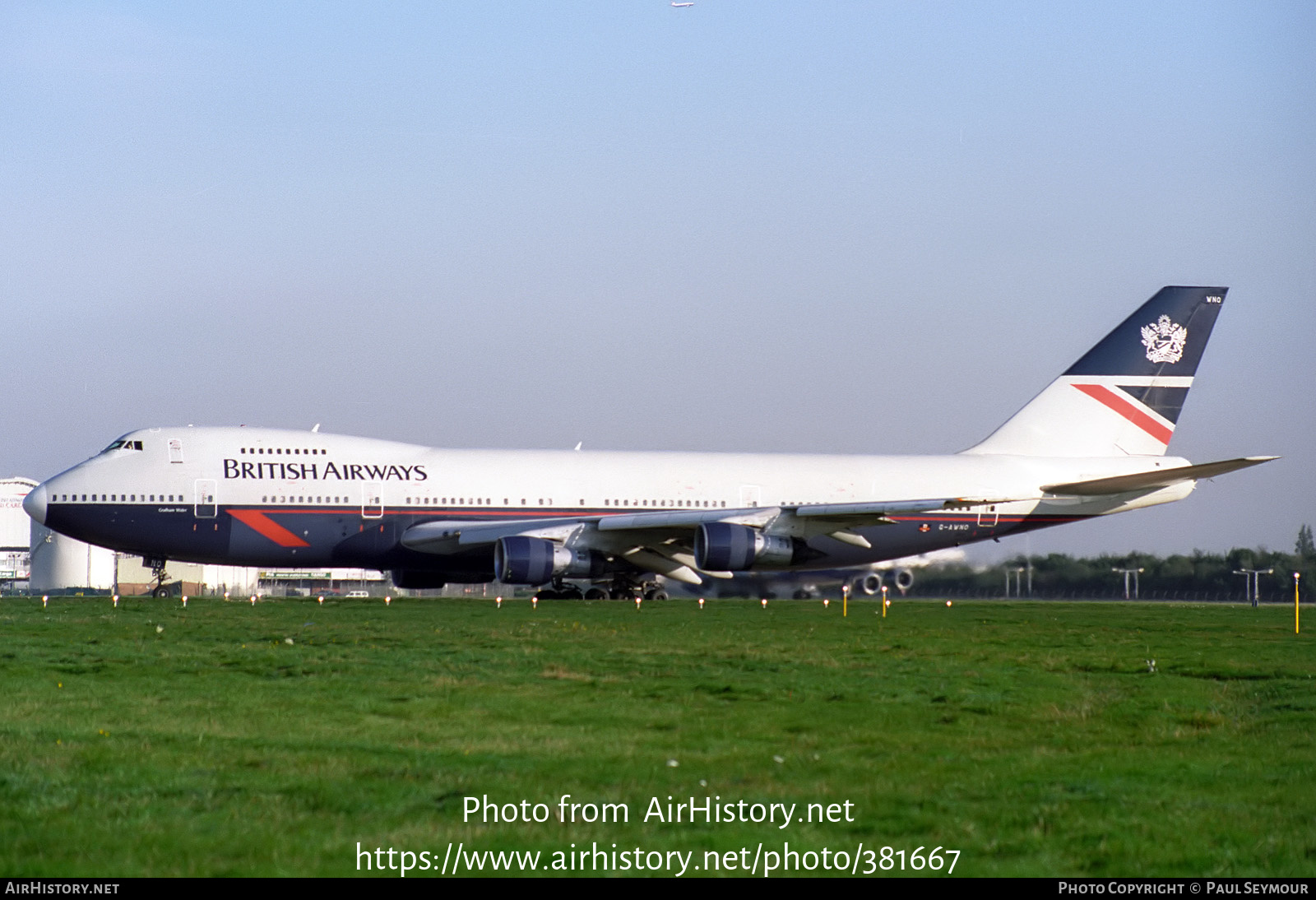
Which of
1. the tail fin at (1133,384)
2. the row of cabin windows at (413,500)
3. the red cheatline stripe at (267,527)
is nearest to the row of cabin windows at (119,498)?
the row of cabin windows at (413,500)

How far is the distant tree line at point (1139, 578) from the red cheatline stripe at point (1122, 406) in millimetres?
4748

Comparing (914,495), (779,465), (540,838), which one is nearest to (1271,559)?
(914,495)

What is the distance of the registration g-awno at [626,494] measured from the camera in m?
32.1

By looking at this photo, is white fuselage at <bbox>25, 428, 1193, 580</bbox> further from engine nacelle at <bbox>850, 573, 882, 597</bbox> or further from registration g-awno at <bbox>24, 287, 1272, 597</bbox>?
engine nacelle at <bbox>850, 573, 882, 597</bbox>

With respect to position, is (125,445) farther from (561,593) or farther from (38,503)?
(561,593)

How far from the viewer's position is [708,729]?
9594mm

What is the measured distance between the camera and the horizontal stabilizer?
33000mm

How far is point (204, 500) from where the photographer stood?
105ft

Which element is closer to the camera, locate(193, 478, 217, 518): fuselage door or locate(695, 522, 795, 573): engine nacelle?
locate(193, 478, 217, 518): fuselage door

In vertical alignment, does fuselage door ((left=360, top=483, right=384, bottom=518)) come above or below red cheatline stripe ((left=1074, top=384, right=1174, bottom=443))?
below

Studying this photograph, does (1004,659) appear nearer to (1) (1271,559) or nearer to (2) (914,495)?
(2) (914,495)

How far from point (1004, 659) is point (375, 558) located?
811 inches

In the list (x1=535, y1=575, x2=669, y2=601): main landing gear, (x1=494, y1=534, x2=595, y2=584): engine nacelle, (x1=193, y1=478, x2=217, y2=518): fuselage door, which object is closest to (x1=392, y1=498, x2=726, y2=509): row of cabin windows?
(x1=494, y1=534, x2=595, y2=584): engine nacelle

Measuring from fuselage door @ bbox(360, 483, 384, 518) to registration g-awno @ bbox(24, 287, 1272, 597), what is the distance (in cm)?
6
